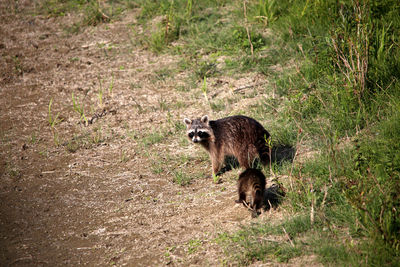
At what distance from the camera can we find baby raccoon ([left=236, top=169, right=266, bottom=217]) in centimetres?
454

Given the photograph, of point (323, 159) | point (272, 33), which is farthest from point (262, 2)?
point (323, 159)

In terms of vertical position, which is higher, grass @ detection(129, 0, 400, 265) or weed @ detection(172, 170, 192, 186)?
grass @ detection(129, 0, 400, 265)

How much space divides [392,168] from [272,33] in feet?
15.6

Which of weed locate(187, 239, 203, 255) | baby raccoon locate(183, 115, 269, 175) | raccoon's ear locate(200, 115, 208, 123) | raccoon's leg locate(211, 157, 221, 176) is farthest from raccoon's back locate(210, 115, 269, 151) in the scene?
weed locate(187, 239, 203, 255)

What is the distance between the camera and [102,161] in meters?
6.54

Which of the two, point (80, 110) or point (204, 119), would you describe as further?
point (80, 110)

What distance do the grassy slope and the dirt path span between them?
11.5 inches

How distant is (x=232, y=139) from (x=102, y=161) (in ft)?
7.20

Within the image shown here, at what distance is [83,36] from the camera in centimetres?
1037

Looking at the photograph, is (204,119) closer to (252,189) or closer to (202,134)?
(202,134)

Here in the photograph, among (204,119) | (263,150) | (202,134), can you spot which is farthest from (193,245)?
(204,119)

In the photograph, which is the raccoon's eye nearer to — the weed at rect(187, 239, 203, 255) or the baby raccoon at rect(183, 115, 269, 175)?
the baby raccoon at rect(183, 115, 269, 175)

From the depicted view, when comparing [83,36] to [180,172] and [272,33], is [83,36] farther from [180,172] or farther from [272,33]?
[180,172]

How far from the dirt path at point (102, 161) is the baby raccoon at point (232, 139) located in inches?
13.7
